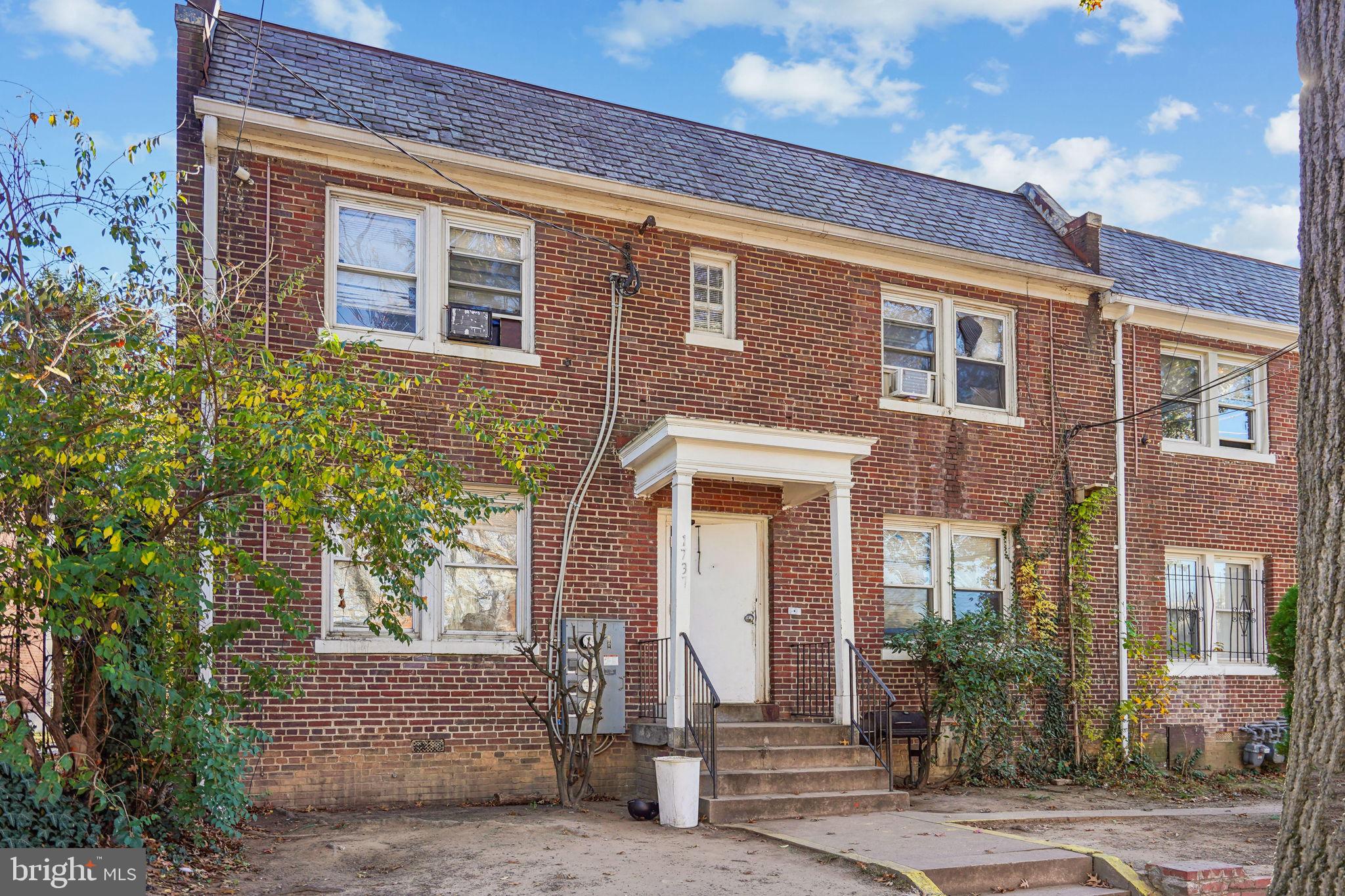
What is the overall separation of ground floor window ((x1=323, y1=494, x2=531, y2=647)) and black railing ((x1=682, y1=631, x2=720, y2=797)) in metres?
1.75

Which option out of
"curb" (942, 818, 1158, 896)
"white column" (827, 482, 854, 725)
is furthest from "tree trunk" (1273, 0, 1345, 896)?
"white column" (827, 482, 854, 725)

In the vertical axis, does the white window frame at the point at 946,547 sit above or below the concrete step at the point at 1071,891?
above

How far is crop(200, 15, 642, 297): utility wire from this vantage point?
10.9 metres

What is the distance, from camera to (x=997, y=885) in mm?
7750

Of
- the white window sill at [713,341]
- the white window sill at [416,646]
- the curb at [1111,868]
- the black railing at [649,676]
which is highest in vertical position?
the white window sill at [713,341]

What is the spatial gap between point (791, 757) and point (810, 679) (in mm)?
1858

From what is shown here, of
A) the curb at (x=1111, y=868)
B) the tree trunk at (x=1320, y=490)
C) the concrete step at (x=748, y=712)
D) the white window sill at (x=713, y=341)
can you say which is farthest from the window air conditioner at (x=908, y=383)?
the tree trunk at (x=1320, y=490)

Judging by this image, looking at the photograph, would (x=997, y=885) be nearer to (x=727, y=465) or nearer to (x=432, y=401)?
(x=727, y=465)

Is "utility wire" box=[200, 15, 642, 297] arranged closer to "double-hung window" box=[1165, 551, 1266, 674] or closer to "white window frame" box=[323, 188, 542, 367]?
"white window frame" box=[323, 188, 542, 367]

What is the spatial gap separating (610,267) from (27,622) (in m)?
6.53

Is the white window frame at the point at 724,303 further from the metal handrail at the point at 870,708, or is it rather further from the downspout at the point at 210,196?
the downspout at the point at 210,196

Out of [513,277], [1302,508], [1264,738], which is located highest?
[513,277]

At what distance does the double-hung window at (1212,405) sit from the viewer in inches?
600

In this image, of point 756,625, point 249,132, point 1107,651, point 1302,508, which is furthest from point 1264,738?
point 249,132
